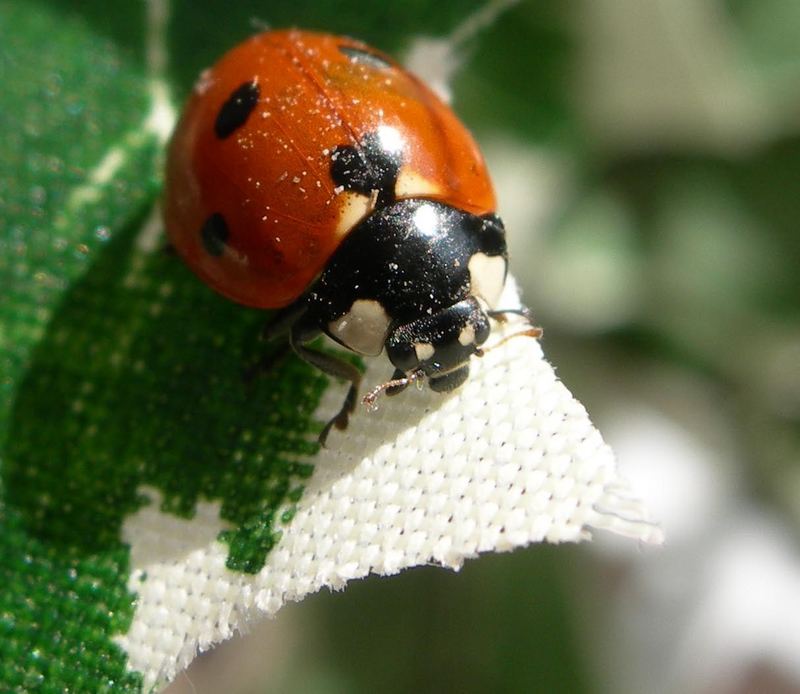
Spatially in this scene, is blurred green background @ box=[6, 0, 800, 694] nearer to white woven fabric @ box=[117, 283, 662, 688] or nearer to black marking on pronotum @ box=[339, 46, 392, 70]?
black marking on pronotum @ box=[339, 46, 392, 70]

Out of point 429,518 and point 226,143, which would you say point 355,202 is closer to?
point 226,143

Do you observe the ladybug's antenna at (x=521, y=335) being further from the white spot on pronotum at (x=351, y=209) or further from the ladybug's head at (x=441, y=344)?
the white spot on pronotum at (x=351, y=209)

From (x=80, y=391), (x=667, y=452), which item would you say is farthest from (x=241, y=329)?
(x=667, y=452)

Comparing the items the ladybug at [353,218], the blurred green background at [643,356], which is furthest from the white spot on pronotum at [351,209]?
the blurred green background at [643,356]

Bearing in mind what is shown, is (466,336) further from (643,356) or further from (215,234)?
(643,356)

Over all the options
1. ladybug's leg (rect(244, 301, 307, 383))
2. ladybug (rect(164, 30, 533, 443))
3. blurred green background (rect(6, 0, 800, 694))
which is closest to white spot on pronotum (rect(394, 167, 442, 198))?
ladybug (rect(164, 30, 533, 443))

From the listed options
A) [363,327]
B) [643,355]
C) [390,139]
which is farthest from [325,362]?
[643,355]

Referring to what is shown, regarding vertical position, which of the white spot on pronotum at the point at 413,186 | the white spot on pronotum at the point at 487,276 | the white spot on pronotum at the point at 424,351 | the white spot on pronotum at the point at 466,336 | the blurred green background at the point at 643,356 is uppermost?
the white spot on pronotum at the point at 413,186
